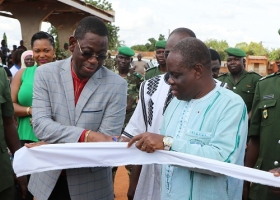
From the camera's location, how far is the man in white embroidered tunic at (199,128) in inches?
101

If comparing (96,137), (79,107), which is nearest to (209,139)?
(96,137)

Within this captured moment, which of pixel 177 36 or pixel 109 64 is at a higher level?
pixel 177 36

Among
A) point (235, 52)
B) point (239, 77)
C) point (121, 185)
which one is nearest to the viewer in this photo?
point (239, 77)

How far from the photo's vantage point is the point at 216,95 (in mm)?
2699

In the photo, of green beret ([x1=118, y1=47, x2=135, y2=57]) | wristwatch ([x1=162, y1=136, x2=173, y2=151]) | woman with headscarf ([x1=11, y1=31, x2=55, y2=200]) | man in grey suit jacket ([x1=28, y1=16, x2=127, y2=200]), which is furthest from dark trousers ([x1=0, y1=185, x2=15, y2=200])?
green beret ([x1=118, y1=47, x2=135, y2=57])

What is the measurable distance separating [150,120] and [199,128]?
1.07 metres

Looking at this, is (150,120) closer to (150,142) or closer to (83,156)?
(83,156)

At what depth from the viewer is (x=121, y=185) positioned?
27.3 feet

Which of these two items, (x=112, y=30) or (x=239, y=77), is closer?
(x=239, y=77)

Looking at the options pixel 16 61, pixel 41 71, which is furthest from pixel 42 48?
pixel 16 61

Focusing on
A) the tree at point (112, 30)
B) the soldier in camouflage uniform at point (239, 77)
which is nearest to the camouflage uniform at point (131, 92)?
the soldier in camouflage uniform at point (239, 77)

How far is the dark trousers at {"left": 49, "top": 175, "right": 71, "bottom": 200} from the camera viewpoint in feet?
10.6

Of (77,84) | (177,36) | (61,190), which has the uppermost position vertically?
(177,36)

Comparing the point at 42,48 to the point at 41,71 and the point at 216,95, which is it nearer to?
the point at 41,71
